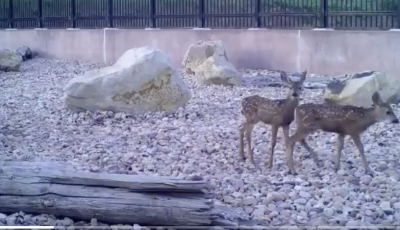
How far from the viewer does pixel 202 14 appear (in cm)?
1822

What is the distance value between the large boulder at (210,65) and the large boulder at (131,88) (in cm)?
297

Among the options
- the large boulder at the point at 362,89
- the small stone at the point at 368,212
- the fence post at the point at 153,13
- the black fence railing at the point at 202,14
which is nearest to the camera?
the small stone at the point at 368,212

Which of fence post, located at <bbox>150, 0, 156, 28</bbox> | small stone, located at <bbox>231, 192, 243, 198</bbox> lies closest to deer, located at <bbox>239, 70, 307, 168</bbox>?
small stone, located at <bbox>231, 192, 243, 198</bbox>

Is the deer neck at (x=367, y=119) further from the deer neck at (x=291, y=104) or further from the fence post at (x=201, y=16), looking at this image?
the fence post at (x=201, y=16)

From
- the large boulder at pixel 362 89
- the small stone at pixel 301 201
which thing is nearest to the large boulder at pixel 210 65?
the large boulder at pixel 362 89

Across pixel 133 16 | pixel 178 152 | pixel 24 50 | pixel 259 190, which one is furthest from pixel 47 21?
pixel 259 190

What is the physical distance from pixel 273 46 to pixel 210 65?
7.28 feet

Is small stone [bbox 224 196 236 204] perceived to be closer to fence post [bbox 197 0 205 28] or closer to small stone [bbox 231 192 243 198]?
small stone [bbox 231 192 243 198]

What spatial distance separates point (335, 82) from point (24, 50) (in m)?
13.0

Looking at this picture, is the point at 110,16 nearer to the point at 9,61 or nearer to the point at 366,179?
the point at 9,61

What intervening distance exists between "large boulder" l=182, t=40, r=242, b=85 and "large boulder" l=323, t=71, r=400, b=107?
278 centimetres

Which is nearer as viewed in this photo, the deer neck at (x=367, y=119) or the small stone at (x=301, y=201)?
the small stone at (x=301, y=201)

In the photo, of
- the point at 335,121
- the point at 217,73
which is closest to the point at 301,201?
the point at 335,121

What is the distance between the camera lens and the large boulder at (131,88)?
444 inches
